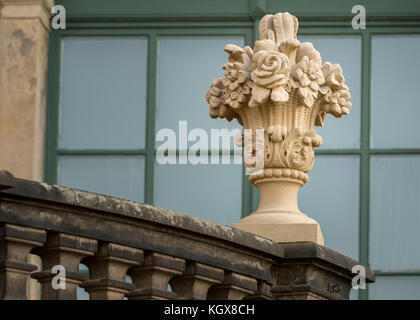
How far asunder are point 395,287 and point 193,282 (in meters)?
8.89

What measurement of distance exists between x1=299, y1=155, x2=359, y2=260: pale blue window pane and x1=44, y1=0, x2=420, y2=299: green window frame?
22 centimetres

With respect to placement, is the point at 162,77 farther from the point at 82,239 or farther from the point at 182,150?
the point at 82,239

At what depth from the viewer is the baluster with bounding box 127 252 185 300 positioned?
6.12m

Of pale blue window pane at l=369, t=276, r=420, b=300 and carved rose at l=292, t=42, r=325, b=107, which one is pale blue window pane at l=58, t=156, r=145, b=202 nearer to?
pale blue window pane at l=369, t=276, r=420, b=300

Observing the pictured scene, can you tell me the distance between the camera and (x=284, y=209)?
805cm

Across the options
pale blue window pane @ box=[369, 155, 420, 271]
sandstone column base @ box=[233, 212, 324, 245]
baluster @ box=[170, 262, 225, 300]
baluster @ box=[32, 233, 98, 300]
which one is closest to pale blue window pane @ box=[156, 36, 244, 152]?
pale blue window pane @ box=[369, 155, 420, 271]

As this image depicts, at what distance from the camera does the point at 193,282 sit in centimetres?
640

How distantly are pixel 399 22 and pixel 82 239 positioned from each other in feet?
34.6

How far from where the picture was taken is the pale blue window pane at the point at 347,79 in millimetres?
15562

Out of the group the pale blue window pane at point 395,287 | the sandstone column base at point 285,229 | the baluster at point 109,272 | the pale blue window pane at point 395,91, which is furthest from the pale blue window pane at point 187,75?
the baluster at point 109,272

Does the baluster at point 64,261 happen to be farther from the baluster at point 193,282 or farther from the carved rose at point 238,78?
the carved rose at point 238,78

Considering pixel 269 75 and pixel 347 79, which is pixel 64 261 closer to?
pixel 269 75
